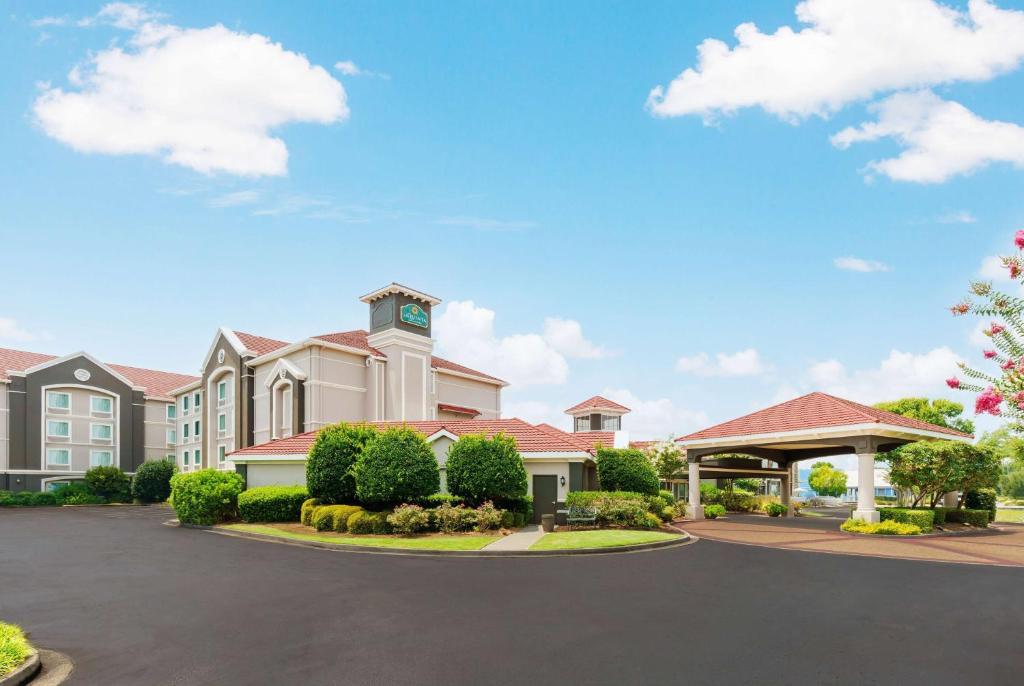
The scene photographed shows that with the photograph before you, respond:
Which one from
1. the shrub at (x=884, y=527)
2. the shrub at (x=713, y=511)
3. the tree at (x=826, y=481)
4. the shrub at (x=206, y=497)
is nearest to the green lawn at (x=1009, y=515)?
the shrub at (x=713, y=511)

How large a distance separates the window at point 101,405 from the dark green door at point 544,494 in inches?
1832

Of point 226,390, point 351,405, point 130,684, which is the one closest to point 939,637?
point 130,684

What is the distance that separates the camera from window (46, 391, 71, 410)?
54656 millimetres

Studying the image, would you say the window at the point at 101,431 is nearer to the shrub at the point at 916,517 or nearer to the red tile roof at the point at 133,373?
the red tile roof at the point at 133,373

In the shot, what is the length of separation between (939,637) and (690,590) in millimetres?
4526

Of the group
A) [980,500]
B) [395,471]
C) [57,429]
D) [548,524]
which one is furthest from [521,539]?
[57,429]

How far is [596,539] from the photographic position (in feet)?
69.8

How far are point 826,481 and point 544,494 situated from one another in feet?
220

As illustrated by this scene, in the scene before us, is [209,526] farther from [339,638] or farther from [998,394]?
[998,394]

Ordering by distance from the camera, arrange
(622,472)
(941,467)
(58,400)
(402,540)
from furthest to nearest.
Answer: (58,400) < (622,472) < (941,467) < (402,540)

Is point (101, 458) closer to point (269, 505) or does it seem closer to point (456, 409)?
point (456, 409)

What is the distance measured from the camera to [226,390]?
50.1 m

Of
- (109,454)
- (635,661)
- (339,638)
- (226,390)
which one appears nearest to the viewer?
(635,661)

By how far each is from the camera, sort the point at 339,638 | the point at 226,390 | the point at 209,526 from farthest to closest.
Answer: the point at 226,390, the point at 209,526, the point at 339,638
